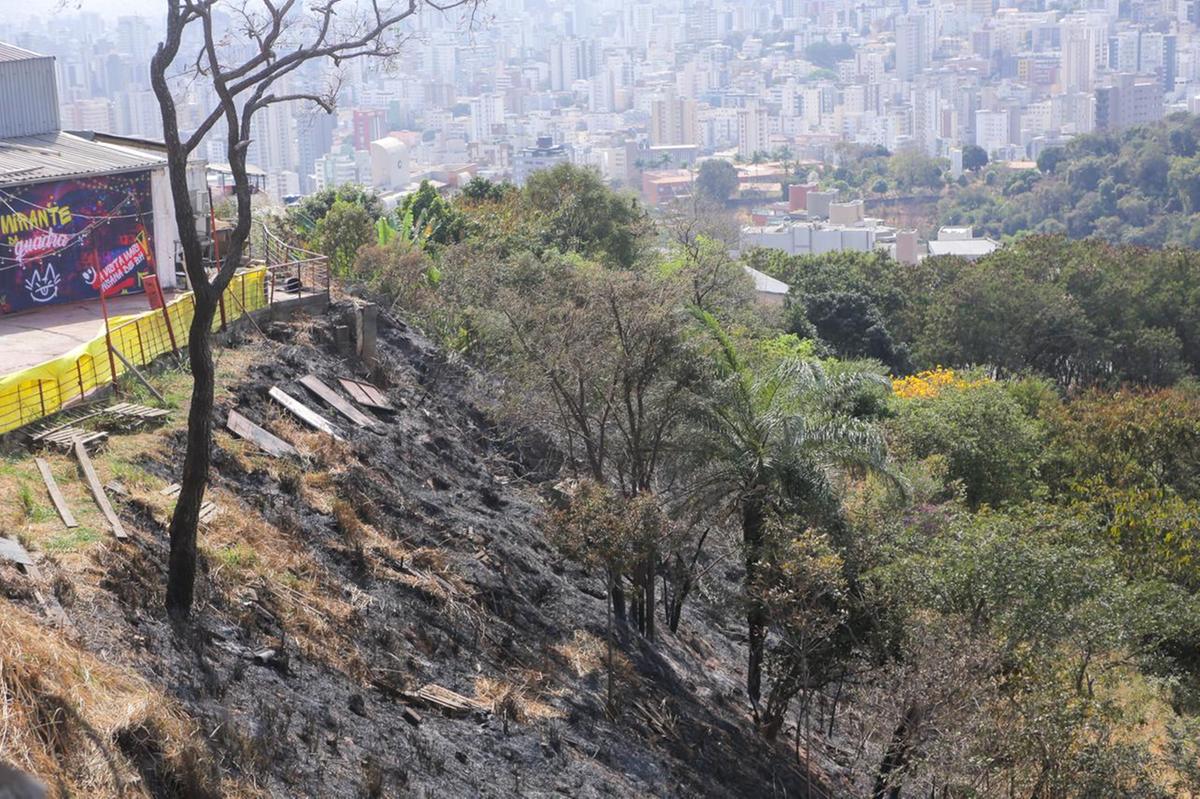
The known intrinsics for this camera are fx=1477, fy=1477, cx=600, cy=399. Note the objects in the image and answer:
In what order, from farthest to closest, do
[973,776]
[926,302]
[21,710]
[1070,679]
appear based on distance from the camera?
1. [926,302]
2. [1070,679]
3. [973,776]
4. [21,710]

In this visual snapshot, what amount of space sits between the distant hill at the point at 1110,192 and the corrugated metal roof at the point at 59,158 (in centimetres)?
11862

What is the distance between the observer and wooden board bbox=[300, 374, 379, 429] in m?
21.4

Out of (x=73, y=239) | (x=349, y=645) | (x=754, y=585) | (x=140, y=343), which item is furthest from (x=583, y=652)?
(x=73, y=239)

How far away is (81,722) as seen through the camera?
9.73m

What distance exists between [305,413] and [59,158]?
350 inches

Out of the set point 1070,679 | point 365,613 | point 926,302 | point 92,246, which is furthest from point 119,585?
point 926,302

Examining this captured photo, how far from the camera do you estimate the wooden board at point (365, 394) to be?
2261cm

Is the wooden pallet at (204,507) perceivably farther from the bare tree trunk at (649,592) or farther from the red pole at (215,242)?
the bare tree trunk at (649,592)

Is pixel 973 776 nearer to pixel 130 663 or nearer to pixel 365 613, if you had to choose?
pixel 365 613

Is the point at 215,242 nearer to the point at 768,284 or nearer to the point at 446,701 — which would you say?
the point at 446,701

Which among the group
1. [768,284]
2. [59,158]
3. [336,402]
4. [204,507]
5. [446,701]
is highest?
[59,158]

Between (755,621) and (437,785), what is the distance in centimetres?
611

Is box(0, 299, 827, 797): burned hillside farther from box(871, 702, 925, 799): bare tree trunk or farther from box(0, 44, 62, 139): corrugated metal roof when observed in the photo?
box(0, 44, 62, 139): corrugated metal roof

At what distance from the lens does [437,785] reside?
12398 mm
